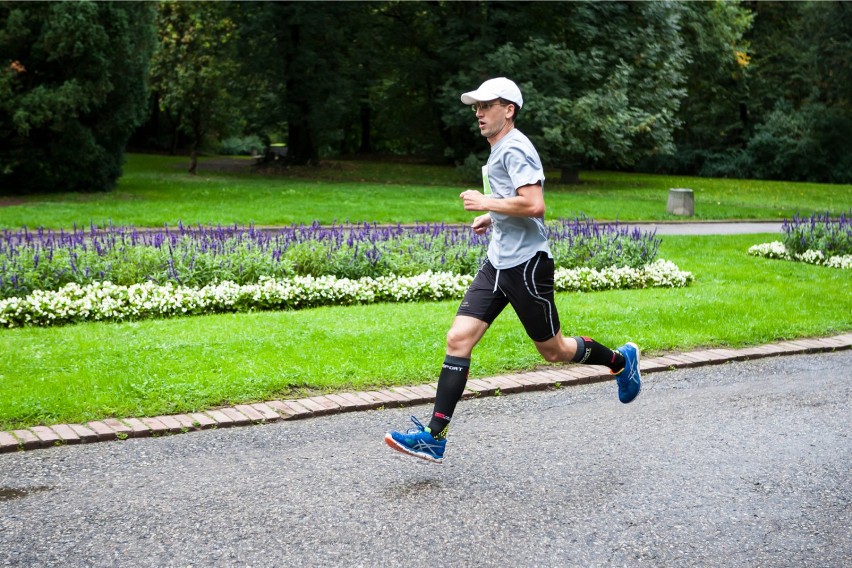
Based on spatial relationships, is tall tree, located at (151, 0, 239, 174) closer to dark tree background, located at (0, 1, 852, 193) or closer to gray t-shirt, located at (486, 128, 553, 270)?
dark tree background, located at (0, 1, 852, 193)

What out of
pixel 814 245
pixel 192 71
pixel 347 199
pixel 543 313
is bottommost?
pixel 347 199

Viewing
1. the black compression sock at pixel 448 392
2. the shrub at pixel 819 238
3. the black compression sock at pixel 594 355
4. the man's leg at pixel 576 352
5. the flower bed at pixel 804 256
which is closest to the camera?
the black compression sock at pixel 448 392

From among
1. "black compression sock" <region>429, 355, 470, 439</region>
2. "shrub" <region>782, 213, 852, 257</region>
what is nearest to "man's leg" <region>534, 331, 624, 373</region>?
"black compression sock" <region>429, 355, 470, 439</region>

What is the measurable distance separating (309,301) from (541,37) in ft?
80.9

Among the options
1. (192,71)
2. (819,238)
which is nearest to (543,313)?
(819,238)

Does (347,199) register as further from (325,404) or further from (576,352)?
(576,352)

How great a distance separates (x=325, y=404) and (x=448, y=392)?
4.51 ft

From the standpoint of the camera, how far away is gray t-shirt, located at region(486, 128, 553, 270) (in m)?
4.93

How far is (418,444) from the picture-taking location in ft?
16.4

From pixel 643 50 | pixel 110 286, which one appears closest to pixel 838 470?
pixel 110 286

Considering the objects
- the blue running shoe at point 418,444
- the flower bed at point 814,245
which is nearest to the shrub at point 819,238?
the flower bed at point 814,245

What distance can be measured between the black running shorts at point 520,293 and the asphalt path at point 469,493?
31.2 inches

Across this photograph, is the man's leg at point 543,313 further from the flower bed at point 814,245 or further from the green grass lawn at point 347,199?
the green grass lawn at point 347,199

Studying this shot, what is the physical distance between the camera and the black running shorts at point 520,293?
506 cm
